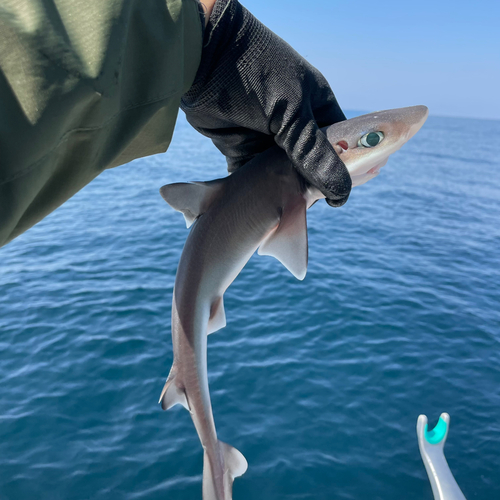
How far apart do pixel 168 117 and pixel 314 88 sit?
0.86 m

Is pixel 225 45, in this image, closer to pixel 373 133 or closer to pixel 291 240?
pixel 373 133

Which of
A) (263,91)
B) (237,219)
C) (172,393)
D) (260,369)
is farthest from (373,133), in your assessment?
(260,369)

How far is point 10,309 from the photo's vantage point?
8578mm

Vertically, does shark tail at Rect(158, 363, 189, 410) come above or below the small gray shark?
below

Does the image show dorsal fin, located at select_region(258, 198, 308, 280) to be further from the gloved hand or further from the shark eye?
the shark eye

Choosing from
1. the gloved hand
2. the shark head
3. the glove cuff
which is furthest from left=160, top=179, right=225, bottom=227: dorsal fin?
the shark head

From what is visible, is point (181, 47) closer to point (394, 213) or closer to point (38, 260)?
point (38, 260)

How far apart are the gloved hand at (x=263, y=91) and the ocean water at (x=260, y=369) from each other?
447cm

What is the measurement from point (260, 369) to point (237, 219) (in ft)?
17.7

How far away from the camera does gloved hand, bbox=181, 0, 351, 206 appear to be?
1.84 meters

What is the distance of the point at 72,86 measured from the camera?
1107mm

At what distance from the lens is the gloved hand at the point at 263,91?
6.05 ft

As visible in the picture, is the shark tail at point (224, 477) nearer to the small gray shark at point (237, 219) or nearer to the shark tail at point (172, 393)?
the small gray shark at point (237, 219)

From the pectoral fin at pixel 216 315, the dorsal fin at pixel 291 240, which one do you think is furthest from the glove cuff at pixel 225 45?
the pectoral fin at pixel 216 315
